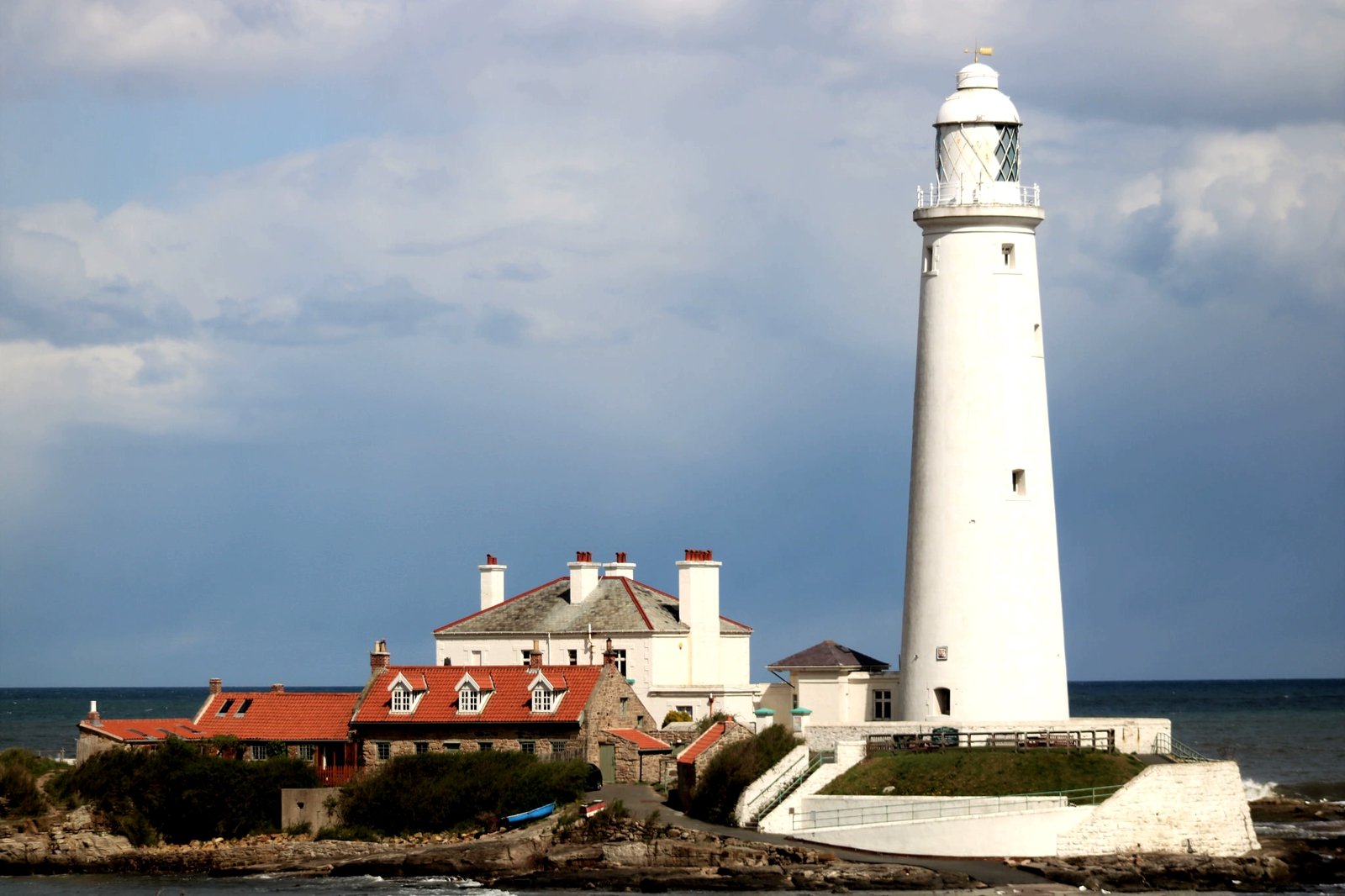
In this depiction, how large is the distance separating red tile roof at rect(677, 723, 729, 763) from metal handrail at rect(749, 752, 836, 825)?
2.13m

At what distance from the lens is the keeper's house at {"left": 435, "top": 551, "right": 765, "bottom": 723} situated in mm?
50188

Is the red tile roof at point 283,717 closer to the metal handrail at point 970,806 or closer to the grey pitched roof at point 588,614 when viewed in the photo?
the grey pitched roof at point 588,614

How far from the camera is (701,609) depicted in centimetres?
5166

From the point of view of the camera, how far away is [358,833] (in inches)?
1661

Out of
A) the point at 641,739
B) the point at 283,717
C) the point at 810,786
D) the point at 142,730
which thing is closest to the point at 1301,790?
the point at 641,739

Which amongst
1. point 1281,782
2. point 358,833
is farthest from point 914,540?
point 1281,782

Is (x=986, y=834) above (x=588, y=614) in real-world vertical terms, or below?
below

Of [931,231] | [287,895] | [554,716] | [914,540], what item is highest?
[931,231]

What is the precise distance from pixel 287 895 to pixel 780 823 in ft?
29.1

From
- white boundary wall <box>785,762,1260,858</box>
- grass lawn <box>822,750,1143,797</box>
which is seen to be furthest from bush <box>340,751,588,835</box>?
grass lawn <box>822,750,1143,797</box>

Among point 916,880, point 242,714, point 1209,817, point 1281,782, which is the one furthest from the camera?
point 1281,782

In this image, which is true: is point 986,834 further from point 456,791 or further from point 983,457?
point 456,791

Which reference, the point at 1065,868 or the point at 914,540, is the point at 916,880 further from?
the point at 914,540

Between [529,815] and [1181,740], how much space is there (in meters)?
48.8
